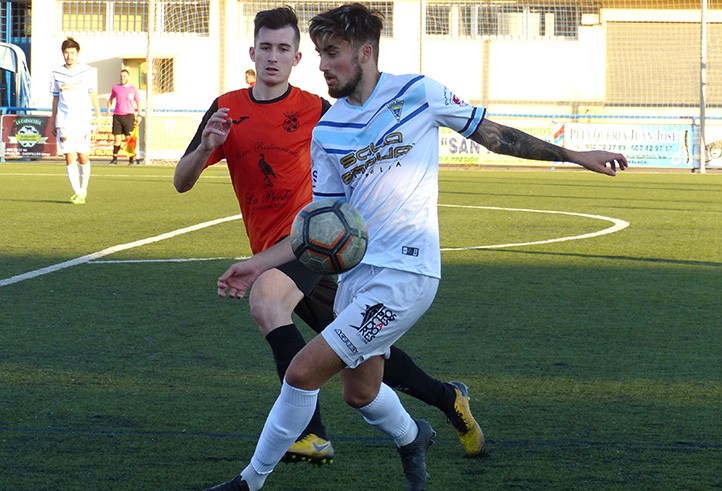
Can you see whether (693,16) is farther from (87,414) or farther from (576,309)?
(87,414)

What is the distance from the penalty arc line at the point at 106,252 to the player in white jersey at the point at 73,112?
2.80m

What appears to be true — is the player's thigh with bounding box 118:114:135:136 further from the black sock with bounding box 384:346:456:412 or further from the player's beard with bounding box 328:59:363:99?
the player's beard with bounding box 328:59:363:99

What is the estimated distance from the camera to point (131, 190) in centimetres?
1922

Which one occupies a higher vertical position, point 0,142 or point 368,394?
point 0,142

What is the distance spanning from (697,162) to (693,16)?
11903 millimetres

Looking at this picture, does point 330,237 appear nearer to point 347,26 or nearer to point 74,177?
point 347,26

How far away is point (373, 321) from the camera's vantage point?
13.4 feet

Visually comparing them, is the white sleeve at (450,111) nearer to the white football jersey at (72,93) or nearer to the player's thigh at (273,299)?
the player's thigh at (273,299)

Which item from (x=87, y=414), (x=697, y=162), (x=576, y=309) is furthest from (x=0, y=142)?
(x=87, y=414)

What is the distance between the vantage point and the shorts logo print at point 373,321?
13.4ft

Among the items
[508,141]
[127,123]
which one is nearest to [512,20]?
[127,123]

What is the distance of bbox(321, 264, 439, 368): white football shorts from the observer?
13.4 ft

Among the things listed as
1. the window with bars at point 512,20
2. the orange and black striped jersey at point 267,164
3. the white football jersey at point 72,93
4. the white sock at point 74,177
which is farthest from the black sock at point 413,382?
the window with bars at point 512,20

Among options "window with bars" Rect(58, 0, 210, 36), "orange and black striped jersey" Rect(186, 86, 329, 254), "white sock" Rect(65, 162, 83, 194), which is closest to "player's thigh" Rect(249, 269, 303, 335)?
"orange and black striped jersey" Rect(186, 86, 329, 254)
